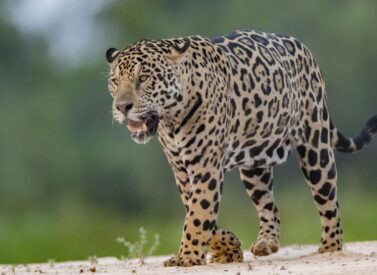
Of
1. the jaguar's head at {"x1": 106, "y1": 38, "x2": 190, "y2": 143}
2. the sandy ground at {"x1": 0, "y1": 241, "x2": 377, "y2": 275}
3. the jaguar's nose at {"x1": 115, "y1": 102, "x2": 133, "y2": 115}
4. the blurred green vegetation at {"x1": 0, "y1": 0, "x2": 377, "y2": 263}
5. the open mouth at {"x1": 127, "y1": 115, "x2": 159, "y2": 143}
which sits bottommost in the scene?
the sandy ground at {"x1": 0, "y1": 241, "x2": 377, "y2": 275}

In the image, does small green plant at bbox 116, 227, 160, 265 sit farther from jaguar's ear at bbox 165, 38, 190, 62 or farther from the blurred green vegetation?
the blurred green vegetation

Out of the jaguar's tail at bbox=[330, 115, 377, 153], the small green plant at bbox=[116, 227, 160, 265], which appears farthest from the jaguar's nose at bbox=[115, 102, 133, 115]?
the jaguar's tail at bbox=[330, 115, 377, 153]

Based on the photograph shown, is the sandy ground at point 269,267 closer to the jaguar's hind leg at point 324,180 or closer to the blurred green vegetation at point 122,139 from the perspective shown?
the jaguar's hind leg at point 324,180

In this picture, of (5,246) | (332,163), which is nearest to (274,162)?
(332,163)

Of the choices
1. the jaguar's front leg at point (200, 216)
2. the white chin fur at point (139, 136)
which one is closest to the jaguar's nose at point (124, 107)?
the white chin fur at point (139, 136)

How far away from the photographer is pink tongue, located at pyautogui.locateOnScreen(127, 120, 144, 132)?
959 centimetres

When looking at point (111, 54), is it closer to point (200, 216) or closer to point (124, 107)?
point (124, 107)

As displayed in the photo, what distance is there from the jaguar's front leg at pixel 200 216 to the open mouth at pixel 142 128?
42cm

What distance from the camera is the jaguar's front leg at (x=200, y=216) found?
32.1 feet

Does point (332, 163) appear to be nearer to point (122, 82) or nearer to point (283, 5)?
point (122, 82)

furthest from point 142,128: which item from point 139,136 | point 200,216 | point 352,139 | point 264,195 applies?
point 352,139

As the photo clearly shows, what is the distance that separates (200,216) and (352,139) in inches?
84.2

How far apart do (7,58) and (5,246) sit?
11.8 metres

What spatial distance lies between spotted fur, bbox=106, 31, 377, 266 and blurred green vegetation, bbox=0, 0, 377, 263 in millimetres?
11659
